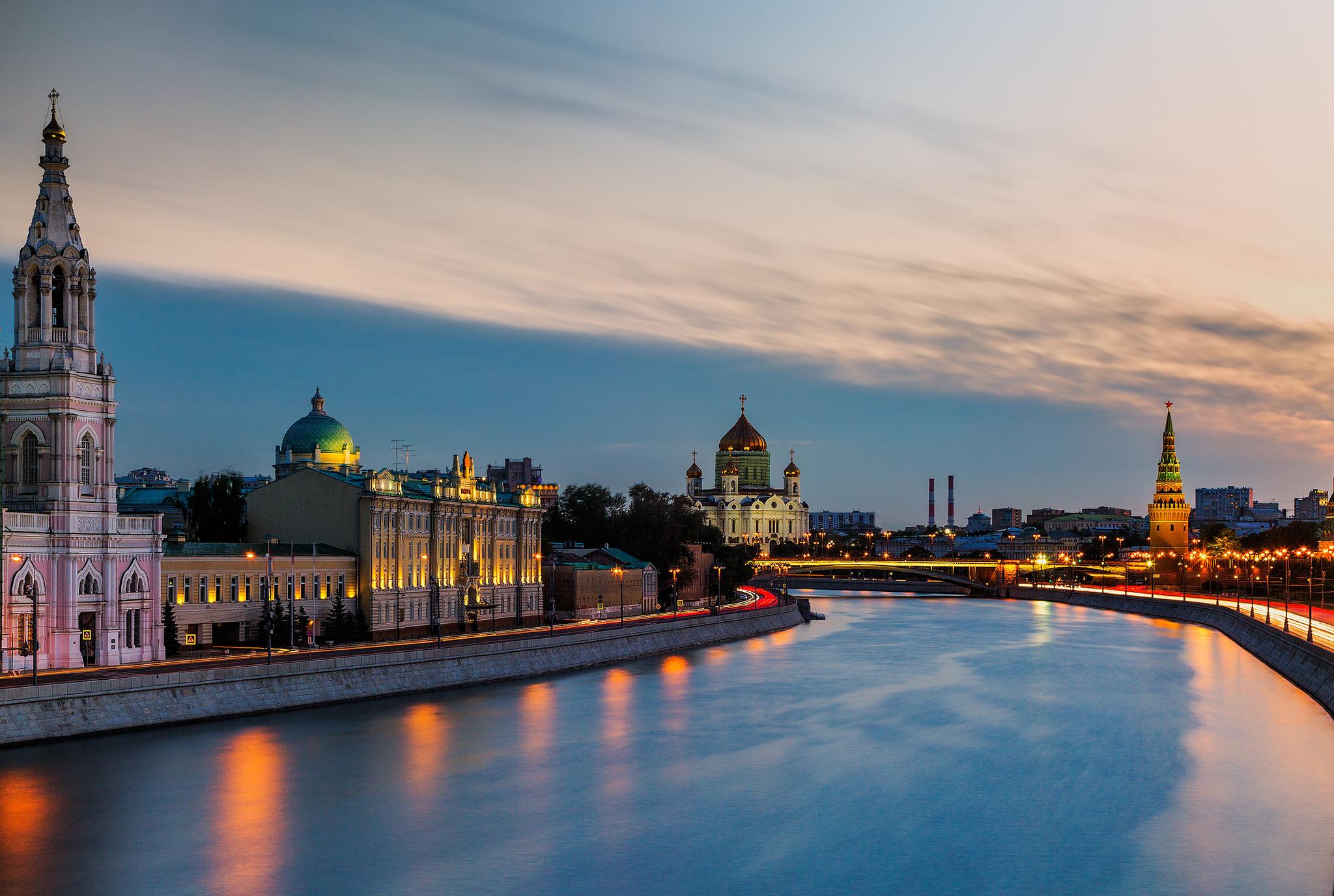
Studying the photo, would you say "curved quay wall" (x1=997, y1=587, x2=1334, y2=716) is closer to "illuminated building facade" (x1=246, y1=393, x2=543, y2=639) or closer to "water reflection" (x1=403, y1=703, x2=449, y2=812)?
"water reflection" (x1=403, y1=703, x2=449, y2=812)

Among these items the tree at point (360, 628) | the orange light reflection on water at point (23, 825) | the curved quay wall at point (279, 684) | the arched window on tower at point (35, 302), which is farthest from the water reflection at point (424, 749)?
the arched window on tower at point (35, 302)

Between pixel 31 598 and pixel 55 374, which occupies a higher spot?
pixel 55 374

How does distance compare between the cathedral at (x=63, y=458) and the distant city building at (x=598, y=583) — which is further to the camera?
the distant city building at (x=598, y=583)

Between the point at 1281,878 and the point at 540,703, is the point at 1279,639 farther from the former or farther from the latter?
the point at 1281,878

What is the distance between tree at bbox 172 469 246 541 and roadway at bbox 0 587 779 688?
11.1 m

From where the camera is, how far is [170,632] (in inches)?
1967

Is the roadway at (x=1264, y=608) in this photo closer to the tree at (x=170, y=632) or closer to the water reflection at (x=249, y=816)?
the water reflection at (x=249, y=816)

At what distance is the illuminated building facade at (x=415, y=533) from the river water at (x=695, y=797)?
1047 cm

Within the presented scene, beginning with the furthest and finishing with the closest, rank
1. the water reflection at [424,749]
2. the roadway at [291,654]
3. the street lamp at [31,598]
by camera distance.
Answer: the street lamp at [31,598] → the roadway at [291,654] → the water reflection at [424,749]

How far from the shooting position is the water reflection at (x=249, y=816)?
27.8 meters

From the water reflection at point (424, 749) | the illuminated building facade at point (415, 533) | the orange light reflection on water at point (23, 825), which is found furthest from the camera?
the illuminated building facade at point (415, 533)

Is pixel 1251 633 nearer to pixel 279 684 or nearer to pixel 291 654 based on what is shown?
pixel 291 654

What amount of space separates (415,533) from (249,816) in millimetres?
34742

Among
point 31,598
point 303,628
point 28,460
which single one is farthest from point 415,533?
point 31,598
